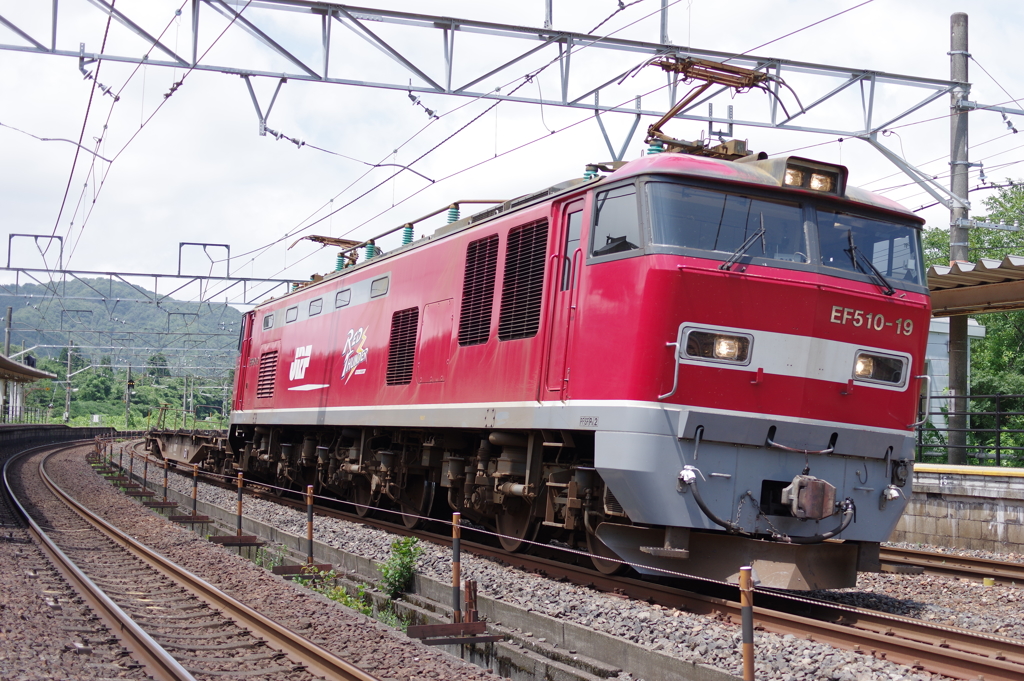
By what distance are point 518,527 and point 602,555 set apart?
5.95 ft

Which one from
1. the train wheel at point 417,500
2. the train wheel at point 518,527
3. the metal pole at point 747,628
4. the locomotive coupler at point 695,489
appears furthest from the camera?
the train wheel at point 417,500

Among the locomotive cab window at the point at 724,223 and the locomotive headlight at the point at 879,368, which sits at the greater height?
the locomotive cab window at the point at 724,223

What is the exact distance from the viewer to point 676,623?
743cm

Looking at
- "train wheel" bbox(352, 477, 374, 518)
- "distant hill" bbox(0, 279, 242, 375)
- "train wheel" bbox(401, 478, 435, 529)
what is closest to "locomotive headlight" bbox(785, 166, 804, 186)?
"train wheel" bbox(401, 478, 435, 529)

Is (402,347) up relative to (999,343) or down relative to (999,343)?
down

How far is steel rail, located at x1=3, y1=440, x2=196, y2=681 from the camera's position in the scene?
694cm

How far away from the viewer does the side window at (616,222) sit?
8562 mm

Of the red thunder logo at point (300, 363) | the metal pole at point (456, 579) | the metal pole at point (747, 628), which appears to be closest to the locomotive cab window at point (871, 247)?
the metal pole at point (747, 628)

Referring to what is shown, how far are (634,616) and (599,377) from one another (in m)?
2.08

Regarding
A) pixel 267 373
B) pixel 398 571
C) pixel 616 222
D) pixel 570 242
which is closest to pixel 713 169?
pixel 616 222

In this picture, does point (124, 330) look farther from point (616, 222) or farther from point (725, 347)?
point (725, 347)

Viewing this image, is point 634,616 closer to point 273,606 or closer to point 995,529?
point 273,606

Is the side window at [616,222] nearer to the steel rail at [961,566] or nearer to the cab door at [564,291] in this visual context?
the cab door at [564,291]

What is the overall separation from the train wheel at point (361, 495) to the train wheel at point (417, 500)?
4.59 feet
